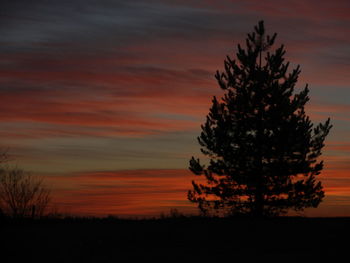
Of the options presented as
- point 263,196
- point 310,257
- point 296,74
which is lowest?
point 310,257

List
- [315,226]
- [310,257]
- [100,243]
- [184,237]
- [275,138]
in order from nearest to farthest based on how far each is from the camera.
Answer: [310,257] < [100,243] < [184,237] < [315,226] < [275,138]

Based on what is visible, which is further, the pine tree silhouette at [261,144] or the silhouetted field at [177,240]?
A: the pine tree silhouette at [261,144]

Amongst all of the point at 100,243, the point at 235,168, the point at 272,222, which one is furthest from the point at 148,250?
the point at 235,168

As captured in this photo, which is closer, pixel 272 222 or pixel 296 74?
pixel 272 222

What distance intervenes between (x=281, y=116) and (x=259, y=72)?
8.81 ft

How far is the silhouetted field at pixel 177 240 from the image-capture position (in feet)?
52.5

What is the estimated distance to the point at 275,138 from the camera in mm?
30547

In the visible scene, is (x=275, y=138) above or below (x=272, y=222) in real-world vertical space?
above

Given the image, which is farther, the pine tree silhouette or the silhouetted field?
the pine tree silhouette

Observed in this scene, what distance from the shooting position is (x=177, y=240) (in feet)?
61.2

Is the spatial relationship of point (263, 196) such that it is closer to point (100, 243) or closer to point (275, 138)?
point (275, 138)

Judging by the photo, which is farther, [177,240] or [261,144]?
[261,144]

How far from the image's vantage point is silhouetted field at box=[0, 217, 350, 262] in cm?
1602

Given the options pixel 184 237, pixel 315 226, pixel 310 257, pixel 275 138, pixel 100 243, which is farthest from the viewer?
pixel 275 138
